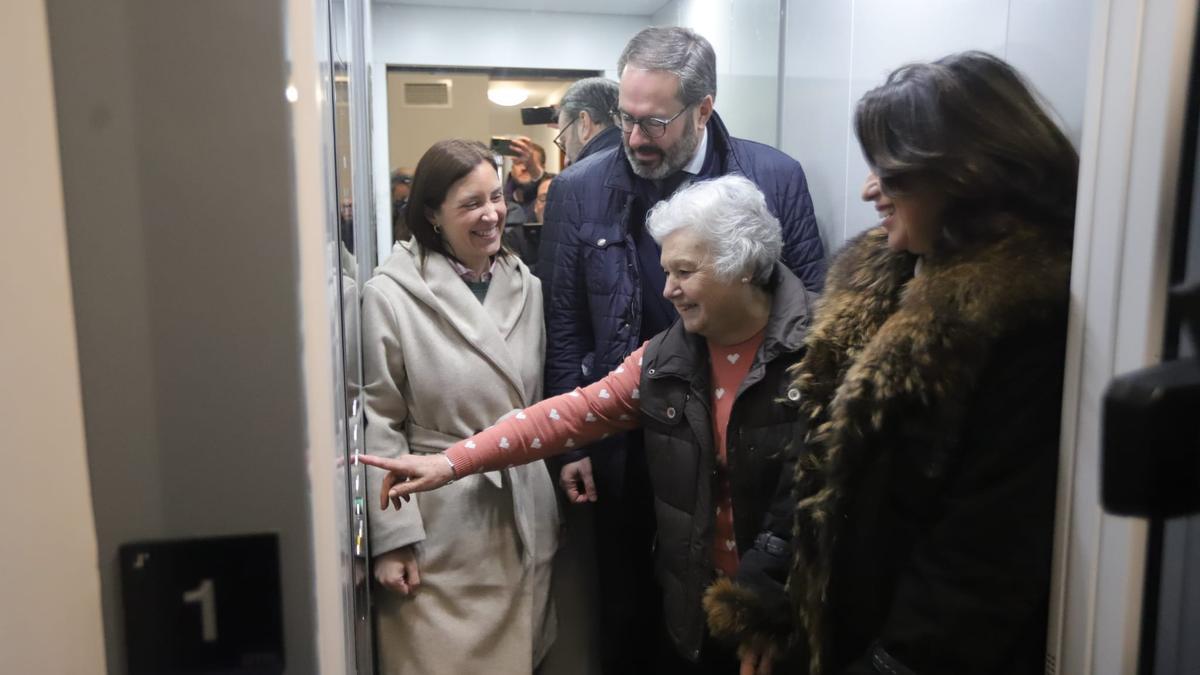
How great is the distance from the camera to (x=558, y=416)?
135 centimetres

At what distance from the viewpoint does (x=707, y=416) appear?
1.24 m

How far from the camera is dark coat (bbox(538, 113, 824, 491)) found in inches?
59.4

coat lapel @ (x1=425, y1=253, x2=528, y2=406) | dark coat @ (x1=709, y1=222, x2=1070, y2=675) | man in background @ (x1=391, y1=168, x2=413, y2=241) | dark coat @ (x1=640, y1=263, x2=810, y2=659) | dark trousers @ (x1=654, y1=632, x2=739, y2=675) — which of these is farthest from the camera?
man in background @ (x1=391, y1=168, x2=413, y2=241)

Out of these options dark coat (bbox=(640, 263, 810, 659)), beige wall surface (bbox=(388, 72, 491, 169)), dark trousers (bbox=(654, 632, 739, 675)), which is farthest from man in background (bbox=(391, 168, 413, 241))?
dark trousers (bbox=(654, 632, 739, 675))

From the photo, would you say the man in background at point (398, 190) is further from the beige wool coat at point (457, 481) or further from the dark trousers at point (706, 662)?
the dark trousers at point (706, 662)

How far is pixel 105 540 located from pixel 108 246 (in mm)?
172

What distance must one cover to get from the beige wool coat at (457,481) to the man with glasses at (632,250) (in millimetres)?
86

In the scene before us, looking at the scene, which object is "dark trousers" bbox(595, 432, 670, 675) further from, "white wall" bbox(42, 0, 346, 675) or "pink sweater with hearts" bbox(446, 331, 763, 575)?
"white wall" bbox(42, 0, 346, 675)

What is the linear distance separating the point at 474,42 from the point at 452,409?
3.11 ft

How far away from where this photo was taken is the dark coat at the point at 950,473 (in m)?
0.82

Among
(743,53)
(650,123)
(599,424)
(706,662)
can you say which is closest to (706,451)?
(599,424)

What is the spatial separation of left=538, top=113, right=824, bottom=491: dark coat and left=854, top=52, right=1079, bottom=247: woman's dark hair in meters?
0.57

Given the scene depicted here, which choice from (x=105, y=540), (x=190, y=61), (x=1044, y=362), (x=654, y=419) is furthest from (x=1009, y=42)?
(x=105, y=540)

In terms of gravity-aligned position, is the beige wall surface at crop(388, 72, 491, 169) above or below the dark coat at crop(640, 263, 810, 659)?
above
